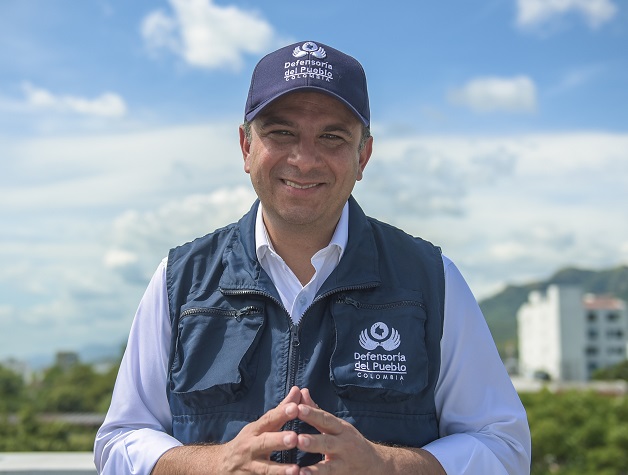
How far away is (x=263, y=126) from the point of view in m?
2.25

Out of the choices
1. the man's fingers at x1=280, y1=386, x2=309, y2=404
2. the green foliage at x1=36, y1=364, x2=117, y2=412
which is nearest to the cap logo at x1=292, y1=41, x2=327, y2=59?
the man's fingers at x1=280, y1=386, x2=309, y2=404

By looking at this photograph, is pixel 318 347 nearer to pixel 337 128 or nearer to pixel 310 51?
pixel 337 128

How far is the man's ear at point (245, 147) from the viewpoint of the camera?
2.38 m

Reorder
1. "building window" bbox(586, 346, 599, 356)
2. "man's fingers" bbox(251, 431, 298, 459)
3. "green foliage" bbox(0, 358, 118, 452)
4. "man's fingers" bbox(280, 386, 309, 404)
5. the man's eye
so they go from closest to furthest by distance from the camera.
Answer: "man's fingers" bbox(251, 431, 298, 459) → "man's fingers" bbox(280, 386, 309, 404) → the man's eye → "green foliage" bbox(0, 358, 118, 452) → "building window" bbox(586, 346, 599, 356)

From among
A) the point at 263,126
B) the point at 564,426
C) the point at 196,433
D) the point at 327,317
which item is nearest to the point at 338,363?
the point at 327,317

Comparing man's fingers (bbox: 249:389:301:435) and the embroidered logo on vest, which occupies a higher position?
the embroidered logo on vest

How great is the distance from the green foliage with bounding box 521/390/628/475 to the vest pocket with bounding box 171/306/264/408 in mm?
17248

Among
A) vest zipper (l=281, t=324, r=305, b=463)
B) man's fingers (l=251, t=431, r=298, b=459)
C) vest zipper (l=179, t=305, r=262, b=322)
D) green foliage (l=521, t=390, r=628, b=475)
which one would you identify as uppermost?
vest zipper (l=179, t=305, r=262, b=322)

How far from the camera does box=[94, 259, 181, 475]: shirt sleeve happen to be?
2.27m

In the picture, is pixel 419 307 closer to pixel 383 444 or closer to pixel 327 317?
pixel 327 317

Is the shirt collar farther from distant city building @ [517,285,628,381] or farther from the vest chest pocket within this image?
distant city building @ [517,285,628,381]

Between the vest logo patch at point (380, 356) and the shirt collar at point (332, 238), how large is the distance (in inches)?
10.2

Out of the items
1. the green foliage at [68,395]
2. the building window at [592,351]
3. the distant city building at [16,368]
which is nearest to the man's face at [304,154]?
the green foliage at [68,395]

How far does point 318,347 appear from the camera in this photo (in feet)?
7.34
